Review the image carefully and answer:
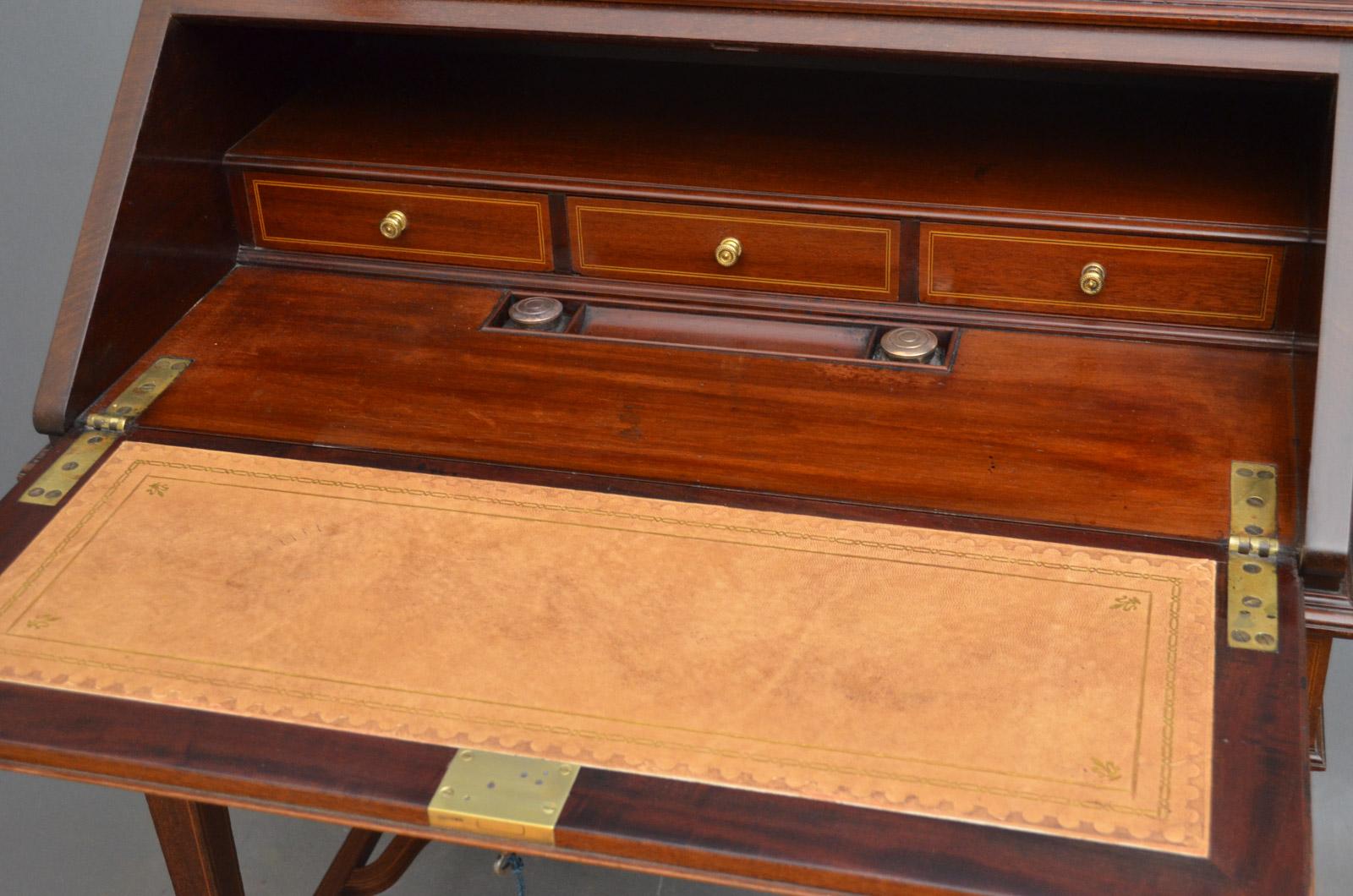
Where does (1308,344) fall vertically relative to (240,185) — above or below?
below

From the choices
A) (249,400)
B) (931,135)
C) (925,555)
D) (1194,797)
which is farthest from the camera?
(931,135)

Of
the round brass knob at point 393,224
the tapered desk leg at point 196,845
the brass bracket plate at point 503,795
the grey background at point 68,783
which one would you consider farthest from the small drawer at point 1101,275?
the grey background at point 68,783

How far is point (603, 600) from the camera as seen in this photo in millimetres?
1476

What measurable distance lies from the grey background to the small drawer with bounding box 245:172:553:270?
117 centimetres

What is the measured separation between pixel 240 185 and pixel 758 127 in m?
0.71

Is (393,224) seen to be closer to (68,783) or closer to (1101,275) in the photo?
(1101,275)

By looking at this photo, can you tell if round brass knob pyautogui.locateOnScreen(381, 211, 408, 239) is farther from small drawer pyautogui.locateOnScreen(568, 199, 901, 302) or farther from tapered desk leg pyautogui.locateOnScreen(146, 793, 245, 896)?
tapered desk leg pyautogui.locateOnScreen(146, 793, 245, 896)

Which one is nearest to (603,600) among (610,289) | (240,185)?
(610,289)

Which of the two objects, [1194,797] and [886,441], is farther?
[886,441]

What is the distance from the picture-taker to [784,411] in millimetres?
1729

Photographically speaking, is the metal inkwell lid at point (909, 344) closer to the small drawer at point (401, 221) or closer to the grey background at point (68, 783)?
the small drawer at point (401, 221)

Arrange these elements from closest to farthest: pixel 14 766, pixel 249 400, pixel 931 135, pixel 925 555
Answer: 1. pixel 14 766
2. pixel 925 555
3. pixel 249 400
4. pixel 931 135

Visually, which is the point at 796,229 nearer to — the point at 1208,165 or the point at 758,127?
the point at 758,127

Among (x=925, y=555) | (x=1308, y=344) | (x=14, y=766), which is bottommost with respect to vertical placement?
(x=14, y=766)
